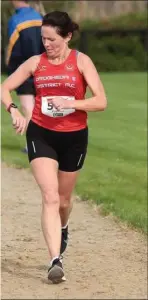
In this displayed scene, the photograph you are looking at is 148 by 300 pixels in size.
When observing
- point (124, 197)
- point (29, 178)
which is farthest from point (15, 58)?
point (124, 197)

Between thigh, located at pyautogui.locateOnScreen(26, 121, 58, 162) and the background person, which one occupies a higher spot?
thigh, located at pyautogui.locateOnScreen(26, 121, 58, 162)

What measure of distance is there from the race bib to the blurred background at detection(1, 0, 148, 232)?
2.47m

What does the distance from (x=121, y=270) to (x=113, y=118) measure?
11670 millimetres

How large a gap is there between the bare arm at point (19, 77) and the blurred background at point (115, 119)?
2.55m

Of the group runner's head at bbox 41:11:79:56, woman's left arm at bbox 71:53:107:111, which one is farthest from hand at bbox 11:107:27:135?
runner's head at bbox 41:11:79:56

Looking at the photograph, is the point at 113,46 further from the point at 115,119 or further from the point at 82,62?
the point at 82,62

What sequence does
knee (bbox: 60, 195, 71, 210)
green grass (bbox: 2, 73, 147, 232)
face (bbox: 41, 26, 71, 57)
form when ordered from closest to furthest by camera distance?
face (bbox: 41, 26, 71, 57)
knee (bbox: 60, 195, 71, 210)
green grass (bbox: 2, 73, 147, 232)

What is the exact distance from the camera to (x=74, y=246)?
26.3 feet

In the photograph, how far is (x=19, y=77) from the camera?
675cm

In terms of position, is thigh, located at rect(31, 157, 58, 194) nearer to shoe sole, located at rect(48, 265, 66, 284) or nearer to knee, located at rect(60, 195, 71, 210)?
knee, located at rect(60, 195, 71, 210)

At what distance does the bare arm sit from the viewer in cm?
666

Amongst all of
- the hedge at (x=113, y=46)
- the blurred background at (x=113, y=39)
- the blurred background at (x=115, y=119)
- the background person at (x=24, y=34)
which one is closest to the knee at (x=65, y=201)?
the blurred background at (x=115, y=119)

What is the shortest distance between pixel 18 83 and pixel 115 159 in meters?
6.38

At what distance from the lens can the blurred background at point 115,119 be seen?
10359 mm
